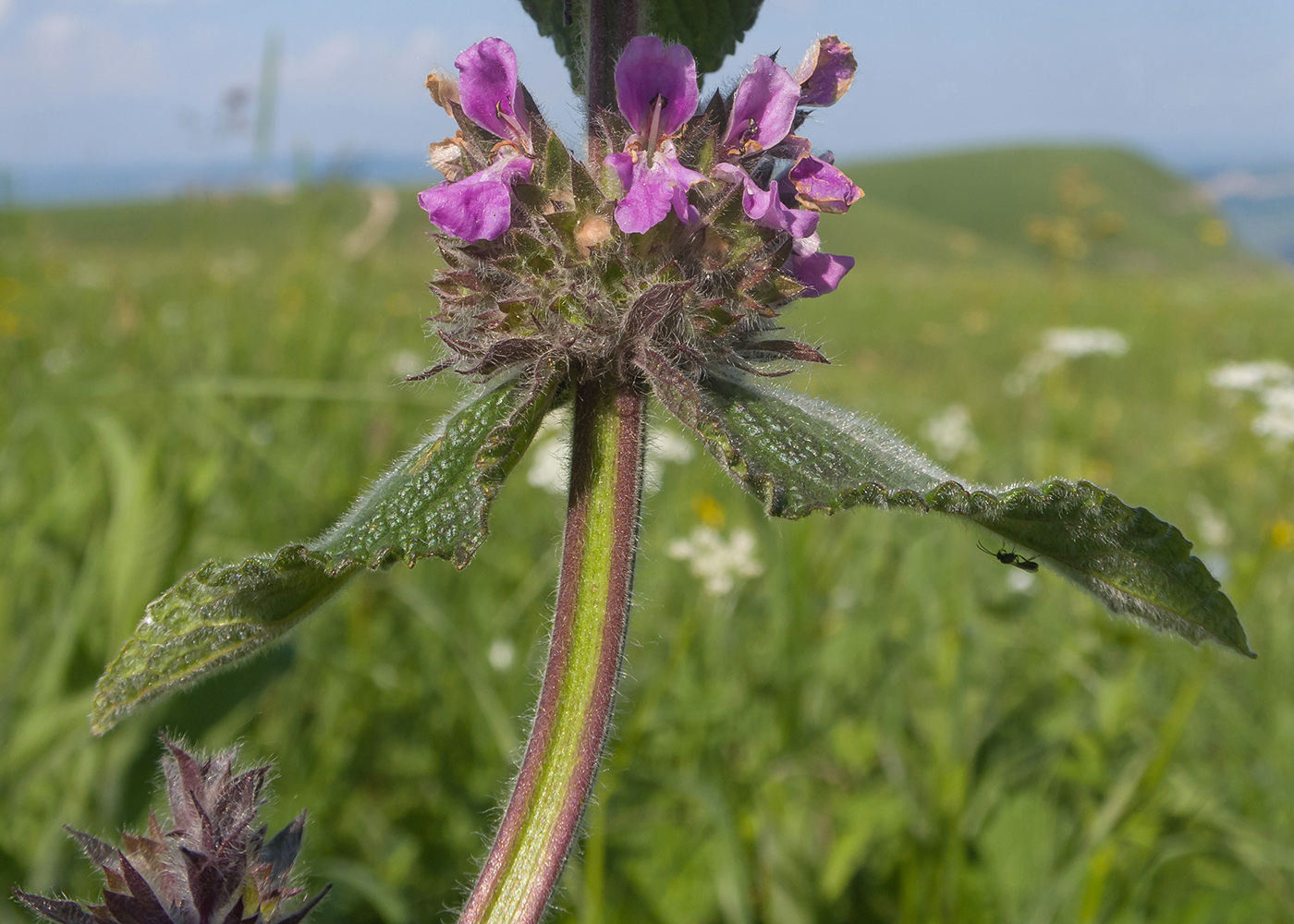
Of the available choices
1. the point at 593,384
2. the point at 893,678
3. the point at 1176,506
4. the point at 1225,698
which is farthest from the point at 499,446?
the point at 1176,506

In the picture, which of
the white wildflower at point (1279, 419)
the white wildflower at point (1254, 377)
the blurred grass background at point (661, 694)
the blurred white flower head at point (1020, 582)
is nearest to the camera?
the blurred grass background at point (661, 694)

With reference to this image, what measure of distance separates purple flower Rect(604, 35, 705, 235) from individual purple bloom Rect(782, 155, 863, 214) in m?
0.10

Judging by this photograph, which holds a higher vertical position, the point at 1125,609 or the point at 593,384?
the point at 593,384

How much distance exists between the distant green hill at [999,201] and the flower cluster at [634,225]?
44228 millimetres

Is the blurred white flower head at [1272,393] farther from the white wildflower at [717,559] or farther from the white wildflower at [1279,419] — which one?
the white wildflower at [717,559]

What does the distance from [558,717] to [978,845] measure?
62.8 inches

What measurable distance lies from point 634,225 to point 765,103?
219 mm

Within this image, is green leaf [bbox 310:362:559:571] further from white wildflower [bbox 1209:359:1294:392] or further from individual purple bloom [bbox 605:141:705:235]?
white wildflower [bbox 1209:359:1294:392]

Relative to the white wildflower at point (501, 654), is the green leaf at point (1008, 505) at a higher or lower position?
higher

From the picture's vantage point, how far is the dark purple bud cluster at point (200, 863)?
679 mm

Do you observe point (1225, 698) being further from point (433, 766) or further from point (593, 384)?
point (593, 384)

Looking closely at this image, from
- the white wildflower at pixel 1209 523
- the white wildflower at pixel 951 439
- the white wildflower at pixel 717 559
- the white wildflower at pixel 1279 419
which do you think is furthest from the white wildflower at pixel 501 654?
the white wildflower at pixel 1209 523

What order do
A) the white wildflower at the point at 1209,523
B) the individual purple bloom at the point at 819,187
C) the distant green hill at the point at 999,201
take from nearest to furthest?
1. the individual purple bloom at the point at 819,187
2. the white wildflower at the point at 1209,523
3. the distant green hill at the point at 999,201

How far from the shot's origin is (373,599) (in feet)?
8.11
